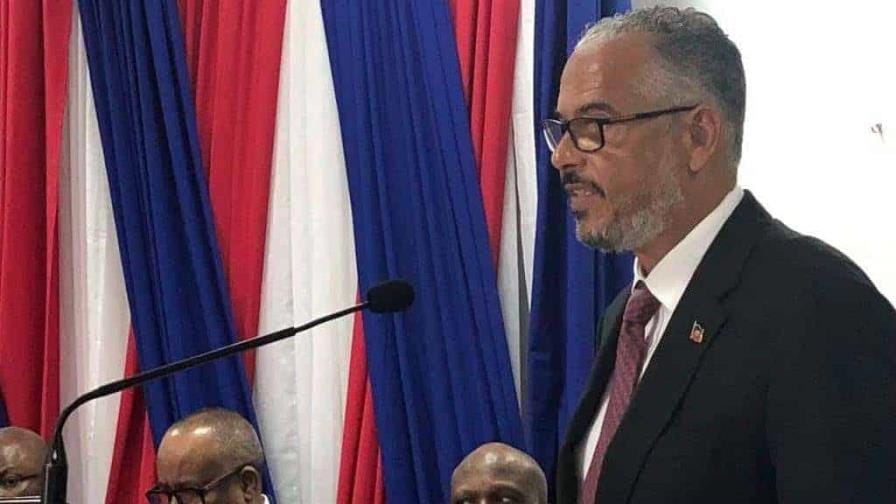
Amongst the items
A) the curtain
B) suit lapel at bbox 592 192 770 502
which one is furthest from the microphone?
the curtain

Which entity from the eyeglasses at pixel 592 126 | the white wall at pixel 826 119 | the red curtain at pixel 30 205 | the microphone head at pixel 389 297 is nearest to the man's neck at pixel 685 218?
the eyeglasses at pixel 592 126

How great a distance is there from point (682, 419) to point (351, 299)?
2079mm

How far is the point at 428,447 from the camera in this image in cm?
313

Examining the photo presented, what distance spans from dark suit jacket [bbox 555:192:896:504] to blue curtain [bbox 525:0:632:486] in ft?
5.10

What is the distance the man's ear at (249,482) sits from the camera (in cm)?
261

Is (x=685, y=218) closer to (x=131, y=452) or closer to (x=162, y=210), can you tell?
(x=162, y=210)

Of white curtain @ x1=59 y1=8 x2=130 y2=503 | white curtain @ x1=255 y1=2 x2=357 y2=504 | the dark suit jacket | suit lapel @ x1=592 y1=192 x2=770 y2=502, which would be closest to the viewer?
the dark suit jacket

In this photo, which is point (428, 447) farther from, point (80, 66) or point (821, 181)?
point (80, 66)

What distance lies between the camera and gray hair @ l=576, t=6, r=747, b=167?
1497 millimetres

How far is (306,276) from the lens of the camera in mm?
3361

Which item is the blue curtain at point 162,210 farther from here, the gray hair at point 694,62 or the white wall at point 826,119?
the gray hair at point 694,62

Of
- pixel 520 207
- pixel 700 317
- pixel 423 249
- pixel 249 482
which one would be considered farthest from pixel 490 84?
pixel 700 317

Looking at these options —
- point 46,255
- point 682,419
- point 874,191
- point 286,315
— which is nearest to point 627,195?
point 682,419

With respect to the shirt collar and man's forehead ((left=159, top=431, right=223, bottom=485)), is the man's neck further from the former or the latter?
man's forehead ((left=159, top=431, right=223, bottom=485))
